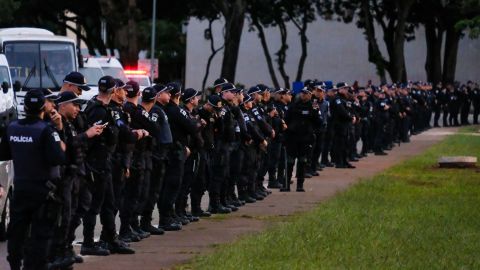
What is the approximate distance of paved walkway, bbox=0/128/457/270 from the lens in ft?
51.0

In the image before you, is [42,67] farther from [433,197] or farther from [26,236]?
[26,236]

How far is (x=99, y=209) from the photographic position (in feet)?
51.1

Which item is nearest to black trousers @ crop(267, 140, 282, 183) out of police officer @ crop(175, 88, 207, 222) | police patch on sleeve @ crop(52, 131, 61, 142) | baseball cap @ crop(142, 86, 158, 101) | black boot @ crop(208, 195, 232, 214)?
black boot @ crop(208, 195, 232, 214)

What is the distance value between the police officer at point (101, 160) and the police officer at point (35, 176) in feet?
6.92

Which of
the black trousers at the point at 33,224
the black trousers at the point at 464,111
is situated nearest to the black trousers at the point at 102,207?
the black trousers at the point at 33,224

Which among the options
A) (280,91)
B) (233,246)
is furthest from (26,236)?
(280,91)

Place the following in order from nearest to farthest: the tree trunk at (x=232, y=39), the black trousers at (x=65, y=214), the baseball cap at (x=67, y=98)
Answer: the black trousers at (x=65, y=214), the baseball cap at (x=67, y=98), the tree trunk at (x=232, y=39)

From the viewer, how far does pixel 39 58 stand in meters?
35.9

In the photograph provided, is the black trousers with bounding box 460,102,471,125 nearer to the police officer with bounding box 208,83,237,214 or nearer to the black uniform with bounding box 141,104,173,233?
the police officer with bounding box 208,83,237,214

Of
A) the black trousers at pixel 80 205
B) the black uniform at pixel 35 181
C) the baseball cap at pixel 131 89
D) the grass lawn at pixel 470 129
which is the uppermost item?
the baseball cap at pixel 131 89

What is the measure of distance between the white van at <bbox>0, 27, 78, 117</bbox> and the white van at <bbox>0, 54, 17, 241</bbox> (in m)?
9.30

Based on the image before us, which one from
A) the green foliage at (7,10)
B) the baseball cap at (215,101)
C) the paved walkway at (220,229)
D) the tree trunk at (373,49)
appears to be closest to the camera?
the paved walkway at (220,229)

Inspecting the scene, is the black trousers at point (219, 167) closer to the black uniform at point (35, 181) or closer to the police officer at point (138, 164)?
the police officer at point (138, 164)

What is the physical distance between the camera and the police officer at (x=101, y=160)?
15.3 m
